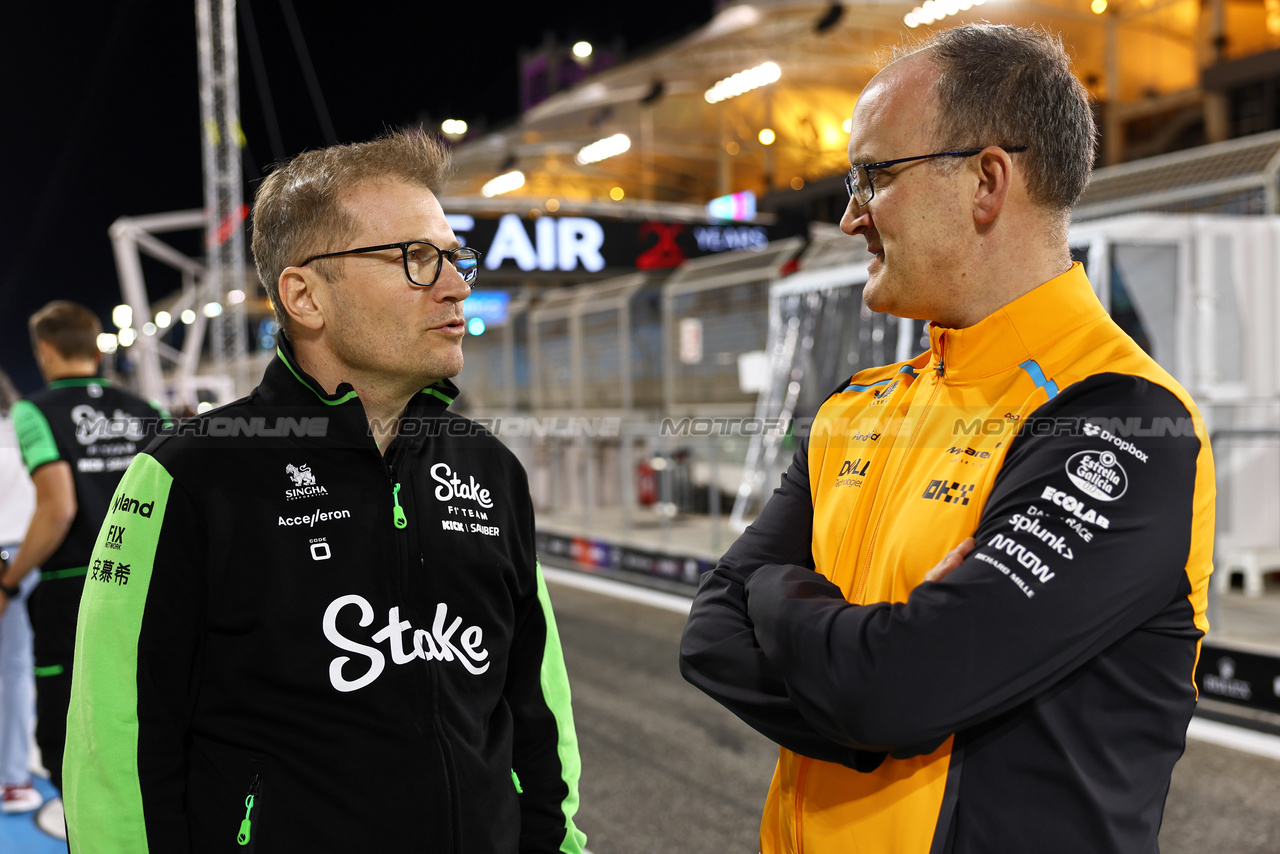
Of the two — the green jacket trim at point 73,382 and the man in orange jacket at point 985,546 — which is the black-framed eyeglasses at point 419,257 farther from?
the green jacket trim at point 73,382

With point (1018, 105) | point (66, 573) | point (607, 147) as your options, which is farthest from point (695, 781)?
point (607, 147)

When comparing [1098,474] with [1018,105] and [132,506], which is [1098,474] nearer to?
[1018,105]

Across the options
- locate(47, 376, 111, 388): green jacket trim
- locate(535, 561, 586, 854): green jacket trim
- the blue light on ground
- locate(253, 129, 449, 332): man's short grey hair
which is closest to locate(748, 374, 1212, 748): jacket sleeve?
locate(535, 561, 586, 854): green jacket trim

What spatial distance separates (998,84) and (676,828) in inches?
140

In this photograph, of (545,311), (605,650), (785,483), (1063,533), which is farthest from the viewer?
(545,311)

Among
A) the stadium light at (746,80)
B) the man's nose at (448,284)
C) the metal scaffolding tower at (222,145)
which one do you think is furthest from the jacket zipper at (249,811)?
the metal scaffolding tower at (222,145)

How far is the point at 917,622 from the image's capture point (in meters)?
1.37

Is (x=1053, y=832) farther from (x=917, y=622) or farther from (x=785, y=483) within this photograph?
(x=785, y=483)

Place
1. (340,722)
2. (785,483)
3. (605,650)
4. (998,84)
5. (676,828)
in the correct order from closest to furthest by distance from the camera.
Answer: (998,84) < (340,722) < (785,483) < (676,828) < (605,650)

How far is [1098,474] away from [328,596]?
122 cm

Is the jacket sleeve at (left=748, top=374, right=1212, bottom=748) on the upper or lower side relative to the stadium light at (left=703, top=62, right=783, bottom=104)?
lower

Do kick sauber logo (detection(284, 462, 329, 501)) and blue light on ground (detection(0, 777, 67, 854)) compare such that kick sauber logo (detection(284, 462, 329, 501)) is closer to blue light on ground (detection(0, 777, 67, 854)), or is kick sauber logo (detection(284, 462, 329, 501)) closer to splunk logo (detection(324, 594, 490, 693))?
splunk logo (detection(324, 594, 490, 693))

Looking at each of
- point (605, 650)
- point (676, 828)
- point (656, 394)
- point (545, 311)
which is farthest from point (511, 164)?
point (676, 828)

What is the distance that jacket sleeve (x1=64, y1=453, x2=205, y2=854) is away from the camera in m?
1.62
